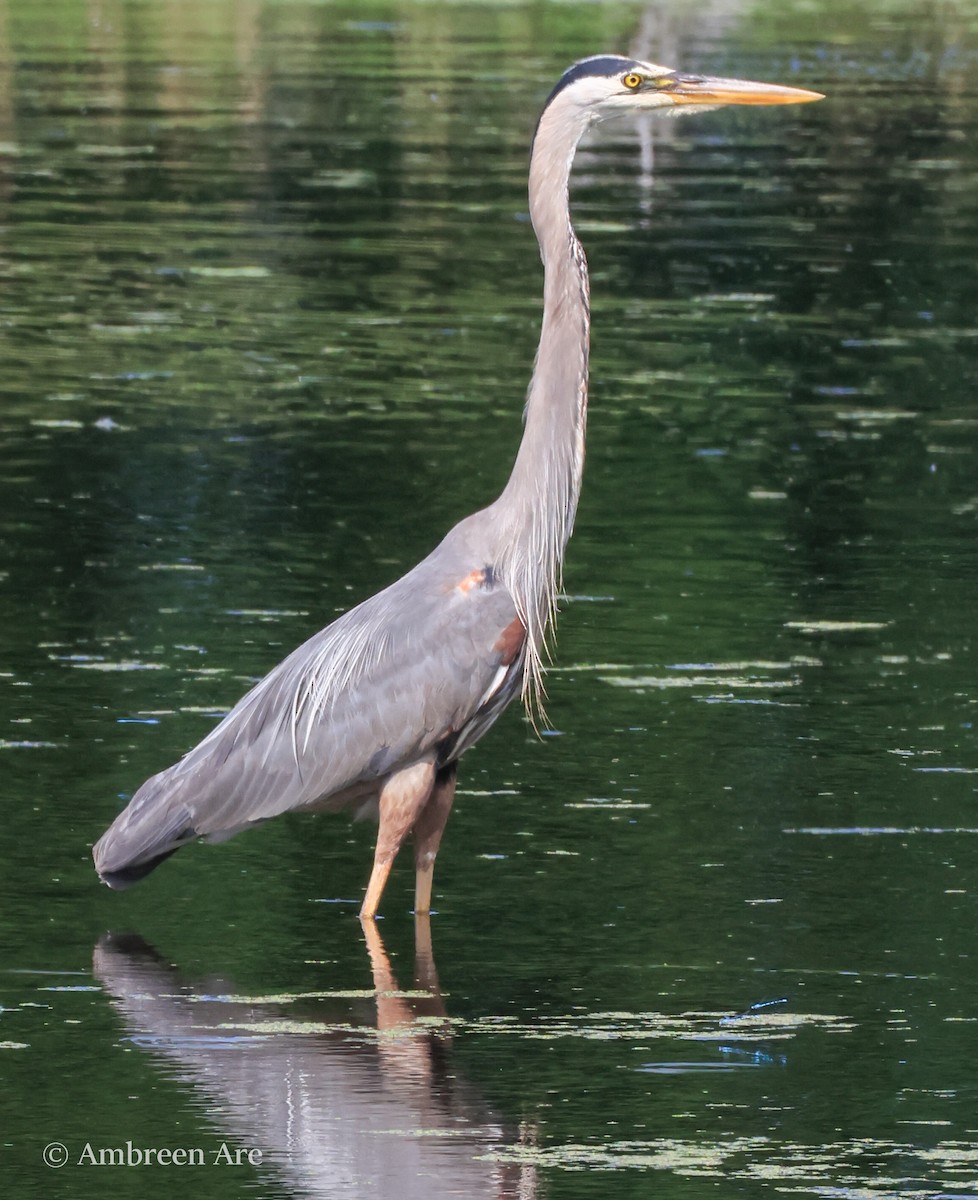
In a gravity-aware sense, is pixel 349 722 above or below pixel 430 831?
above

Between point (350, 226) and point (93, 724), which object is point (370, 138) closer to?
point (350, 226)

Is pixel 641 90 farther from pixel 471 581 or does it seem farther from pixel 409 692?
pixel 409 692

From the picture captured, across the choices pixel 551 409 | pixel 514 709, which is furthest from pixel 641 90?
pixel 514 709

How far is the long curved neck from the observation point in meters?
7.46

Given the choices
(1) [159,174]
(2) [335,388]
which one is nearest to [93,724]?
(2) [335,388]

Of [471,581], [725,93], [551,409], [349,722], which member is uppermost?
[725,93]

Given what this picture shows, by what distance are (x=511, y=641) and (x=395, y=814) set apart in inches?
21.5

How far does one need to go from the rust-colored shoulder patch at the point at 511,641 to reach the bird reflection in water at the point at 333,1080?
0.79 metres

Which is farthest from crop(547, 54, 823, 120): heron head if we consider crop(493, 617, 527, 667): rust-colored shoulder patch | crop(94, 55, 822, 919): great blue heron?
crop(493, 617, 527, 667): rust-colored shoulder patch

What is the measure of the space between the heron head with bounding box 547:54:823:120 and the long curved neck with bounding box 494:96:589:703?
7 centimetres

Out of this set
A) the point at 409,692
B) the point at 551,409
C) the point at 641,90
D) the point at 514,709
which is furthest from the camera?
the point at 514,709

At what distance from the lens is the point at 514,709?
931 centimetres

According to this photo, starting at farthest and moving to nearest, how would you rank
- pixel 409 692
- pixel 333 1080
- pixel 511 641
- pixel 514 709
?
pixel 514 709
pixel 511 641
pixel 409 692
pixel 333 1080

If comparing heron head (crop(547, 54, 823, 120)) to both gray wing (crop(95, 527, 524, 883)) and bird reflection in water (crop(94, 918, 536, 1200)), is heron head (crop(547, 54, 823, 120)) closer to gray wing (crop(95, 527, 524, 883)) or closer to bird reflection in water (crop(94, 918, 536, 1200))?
gray wing (crop(95, 527, 524, 883))
